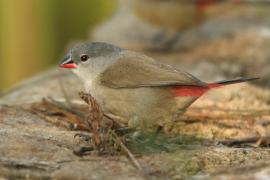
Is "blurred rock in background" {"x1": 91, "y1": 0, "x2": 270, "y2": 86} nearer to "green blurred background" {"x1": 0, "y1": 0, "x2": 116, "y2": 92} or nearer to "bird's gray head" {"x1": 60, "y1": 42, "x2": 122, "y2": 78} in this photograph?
"green blurred background" {"x1": 0, "y1": 0, "x2": 116, "y2": 92}

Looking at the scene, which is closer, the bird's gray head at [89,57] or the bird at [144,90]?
the bird at [144,90]

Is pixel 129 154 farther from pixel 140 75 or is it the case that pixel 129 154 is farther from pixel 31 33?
pixel 31 33

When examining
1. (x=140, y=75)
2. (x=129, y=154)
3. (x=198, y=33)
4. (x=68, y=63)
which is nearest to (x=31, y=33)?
(x=198, y=33)

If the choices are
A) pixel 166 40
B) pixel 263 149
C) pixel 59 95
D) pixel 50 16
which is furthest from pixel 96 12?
pixel 263 149

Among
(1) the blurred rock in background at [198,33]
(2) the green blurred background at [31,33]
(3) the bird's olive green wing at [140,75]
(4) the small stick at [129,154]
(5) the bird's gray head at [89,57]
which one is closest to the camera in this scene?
(4) the small stick at [129,154]

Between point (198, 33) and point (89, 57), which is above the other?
point (198, 33)

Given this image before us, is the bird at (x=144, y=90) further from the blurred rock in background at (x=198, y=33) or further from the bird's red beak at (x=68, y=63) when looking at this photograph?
the blurred rock in background at (x=198, y=33)

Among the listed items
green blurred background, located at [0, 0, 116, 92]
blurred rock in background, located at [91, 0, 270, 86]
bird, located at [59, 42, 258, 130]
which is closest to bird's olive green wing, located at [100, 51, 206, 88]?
bird, located at [59, 42, 258, 130]

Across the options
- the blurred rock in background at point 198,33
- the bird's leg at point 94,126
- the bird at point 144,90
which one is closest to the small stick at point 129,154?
the bird's leg at point 94,126
